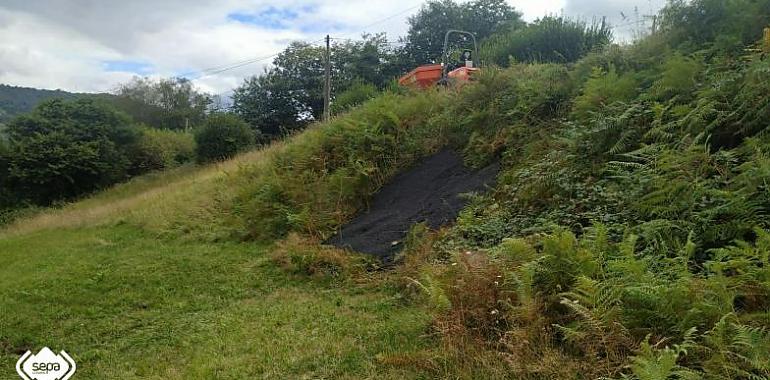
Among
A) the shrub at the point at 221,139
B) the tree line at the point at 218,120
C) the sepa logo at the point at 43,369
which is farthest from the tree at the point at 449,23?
the sepa logo at the point at 43,369

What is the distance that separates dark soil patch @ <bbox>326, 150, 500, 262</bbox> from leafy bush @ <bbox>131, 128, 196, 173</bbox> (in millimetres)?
23228

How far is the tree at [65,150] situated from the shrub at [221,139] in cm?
653

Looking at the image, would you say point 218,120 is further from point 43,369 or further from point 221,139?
Result: point 43,369

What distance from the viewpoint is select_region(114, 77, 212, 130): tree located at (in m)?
45.7

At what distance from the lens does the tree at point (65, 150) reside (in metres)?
25.6

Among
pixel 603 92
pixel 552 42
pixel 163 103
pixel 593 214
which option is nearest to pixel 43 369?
pixel 593 214

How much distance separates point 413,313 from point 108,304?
404cm

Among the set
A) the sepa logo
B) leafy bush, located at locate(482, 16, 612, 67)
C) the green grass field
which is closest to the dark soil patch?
the green grass field

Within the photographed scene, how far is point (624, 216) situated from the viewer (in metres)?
4.34

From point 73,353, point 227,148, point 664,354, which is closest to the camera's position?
point 664,354

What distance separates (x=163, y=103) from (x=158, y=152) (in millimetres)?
19576

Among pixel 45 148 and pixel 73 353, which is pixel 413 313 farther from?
pixel 45 148

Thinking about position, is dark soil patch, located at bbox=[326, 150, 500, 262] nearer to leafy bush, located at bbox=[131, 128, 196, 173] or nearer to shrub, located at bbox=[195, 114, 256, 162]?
shrub, located at bbox=[195, 114, 256, 162]

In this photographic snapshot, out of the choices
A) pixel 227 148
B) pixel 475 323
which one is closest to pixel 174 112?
pixel 227 148
